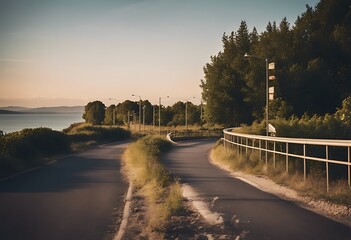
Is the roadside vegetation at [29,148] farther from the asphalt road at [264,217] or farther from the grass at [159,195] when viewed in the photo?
the asphalt road at [264,217]

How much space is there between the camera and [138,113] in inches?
6102

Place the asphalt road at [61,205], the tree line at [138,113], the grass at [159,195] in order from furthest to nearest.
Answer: the tree line at [138,113], the grass at [159,195], the asphalt road at [61,205]

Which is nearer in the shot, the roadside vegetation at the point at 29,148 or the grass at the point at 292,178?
the grass at the point at 292,178

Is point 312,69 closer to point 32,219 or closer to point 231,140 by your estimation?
point 231,140

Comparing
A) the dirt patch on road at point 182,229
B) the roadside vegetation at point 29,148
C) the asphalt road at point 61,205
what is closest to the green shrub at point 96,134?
the roadside vegetation at point 29,148

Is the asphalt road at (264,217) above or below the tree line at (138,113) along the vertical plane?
below

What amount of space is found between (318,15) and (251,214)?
42.7m

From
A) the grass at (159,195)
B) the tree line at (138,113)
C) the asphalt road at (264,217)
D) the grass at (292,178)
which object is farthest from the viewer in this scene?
the tree line at (138,113)

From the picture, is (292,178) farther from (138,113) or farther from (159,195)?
(138,113)

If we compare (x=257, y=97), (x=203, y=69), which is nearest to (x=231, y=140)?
(x=257, y=97)

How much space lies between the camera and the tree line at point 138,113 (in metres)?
130

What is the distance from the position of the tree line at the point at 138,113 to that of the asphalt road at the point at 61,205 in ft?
352

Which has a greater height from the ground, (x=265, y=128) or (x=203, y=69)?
(x=203, y=69)

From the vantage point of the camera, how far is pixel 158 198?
41.0 feet
